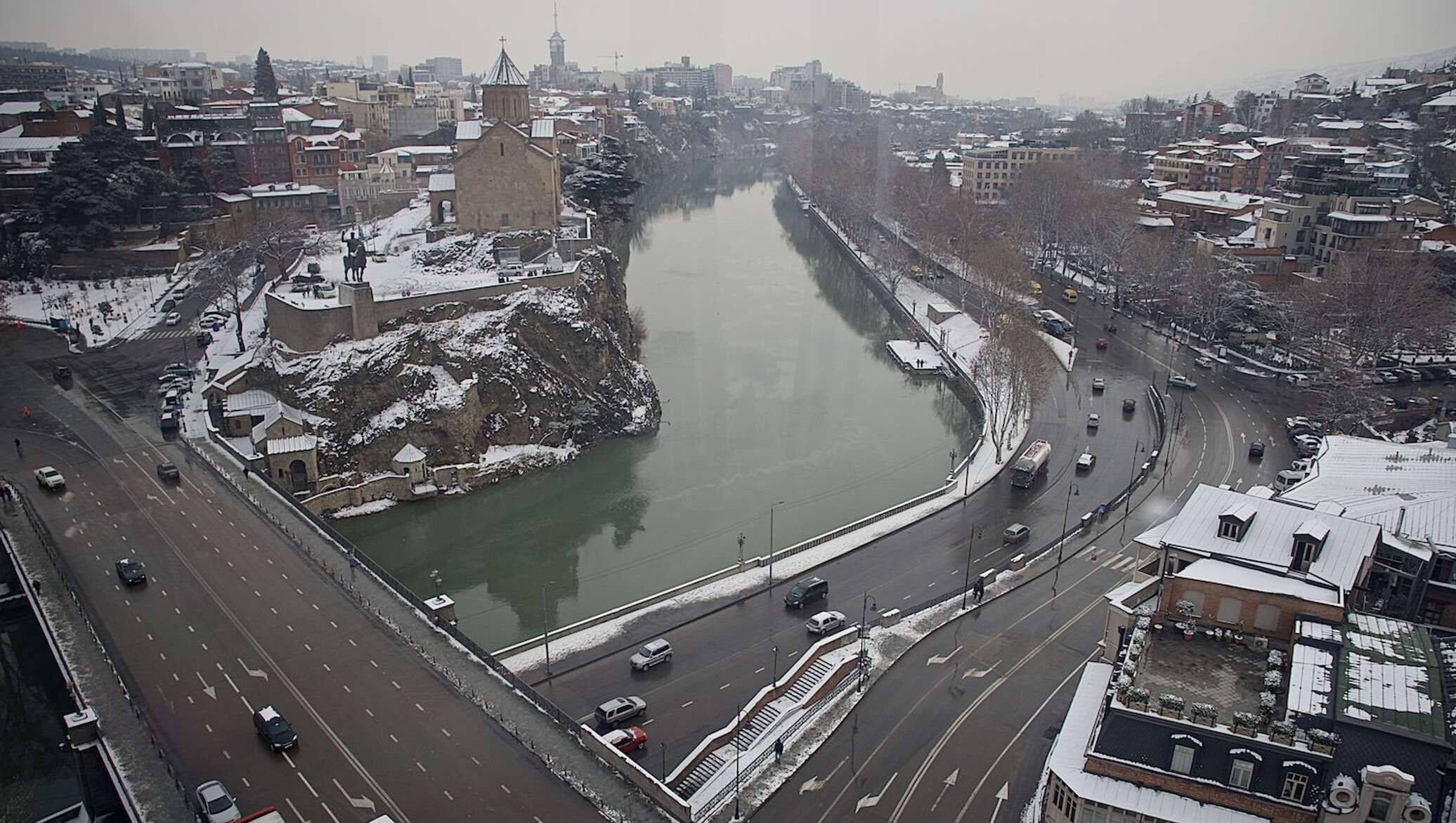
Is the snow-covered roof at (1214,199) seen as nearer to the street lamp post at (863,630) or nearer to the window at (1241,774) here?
the street lamp post at (863,630)

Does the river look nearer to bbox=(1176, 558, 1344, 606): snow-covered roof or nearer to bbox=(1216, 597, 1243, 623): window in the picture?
bbox=(1176, 558, 1344, 606): snow-covered roof

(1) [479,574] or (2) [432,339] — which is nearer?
(1) [479,574]

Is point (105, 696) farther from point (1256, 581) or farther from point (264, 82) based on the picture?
point (264, 82)

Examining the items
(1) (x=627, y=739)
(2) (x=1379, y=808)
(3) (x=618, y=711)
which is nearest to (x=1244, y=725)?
(2) (x=1379, y=808)

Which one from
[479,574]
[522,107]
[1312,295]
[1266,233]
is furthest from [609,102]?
[479,574]

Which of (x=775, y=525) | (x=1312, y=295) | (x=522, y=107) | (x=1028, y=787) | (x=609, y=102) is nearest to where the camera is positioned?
(x=1028, y=787)

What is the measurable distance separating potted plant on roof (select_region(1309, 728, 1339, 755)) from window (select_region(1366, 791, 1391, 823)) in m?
0.66

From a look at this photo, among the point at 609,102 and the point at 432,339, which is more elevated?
the point at 609,102

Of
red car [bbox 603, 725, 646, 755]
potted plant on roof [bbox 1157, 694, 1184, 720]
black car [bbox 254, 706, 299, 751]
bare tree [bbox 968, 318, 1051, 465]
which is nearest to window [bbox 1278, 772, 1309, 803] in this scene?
potted plant on roof [bbox 1157, 694, 1184, 720]

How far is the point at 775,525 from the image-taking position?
27.9m

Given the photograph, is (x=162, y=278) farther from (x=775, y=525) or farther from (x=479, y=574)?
(x=775, y=525)

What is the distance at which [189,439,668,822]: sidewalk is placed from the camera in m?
14.9

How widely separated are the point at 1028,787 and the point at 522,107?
37401 mm

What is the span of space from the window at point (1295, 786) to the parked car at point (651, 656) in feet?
35.8
